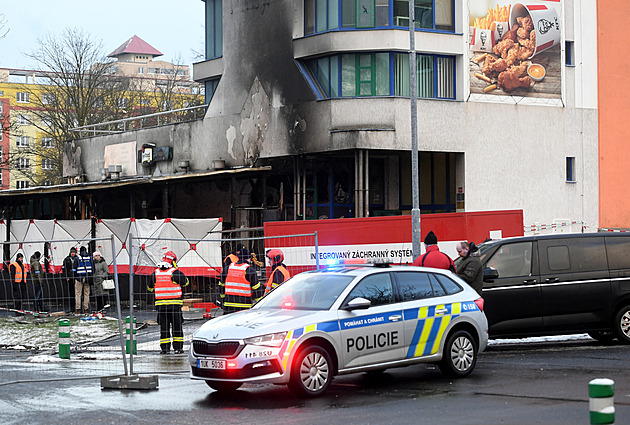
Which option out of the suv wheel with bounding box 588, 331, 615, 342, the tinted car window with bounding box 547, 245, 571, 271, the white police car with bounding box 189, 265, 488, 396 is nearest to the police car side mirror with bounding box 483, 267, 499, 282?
the tinted car window with bounding box 547, 245, 571, 271

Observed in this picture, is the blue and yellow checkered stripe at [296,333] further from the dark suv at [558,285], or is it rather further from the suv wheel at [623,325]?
the suv wheel at [623,325]


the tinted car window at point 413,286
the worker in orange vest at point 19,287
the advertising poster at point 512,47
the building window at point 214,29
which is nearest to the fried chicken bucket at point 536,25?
the advertising poster at point 512,47

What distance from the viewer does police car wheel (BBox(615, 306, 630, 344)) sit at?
1609 centimetres

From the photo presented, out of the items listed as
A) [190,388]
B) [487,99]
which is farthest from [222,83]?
[190,388]

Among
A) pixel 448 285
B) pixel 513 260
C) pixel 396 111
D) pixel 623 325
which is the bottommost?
pixel 623 325

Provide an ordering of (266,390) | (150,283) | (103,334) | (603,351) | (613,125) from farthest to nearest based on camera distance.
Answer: (613,125) < (103,334) < (150,283) < (603,351) < (266,390)

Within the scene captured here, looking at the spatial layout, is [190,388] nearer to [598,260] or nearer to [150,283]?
[150,283]

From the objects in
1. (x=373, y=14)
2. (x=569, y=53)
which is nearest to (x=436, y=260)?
(x=373, y=14)

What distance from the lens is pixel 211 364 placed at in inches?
446

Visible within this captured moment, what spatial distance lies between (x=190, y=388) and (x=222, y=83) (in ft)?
89.4

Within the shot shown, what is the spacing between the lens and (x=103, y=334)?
21.3 meters

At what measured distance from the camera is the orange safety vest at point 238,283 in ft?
56.5

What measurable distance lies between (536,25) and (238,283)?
74.0ft

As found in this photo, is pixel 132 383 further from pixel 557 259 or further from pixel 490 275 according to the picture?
pixel 557 259
